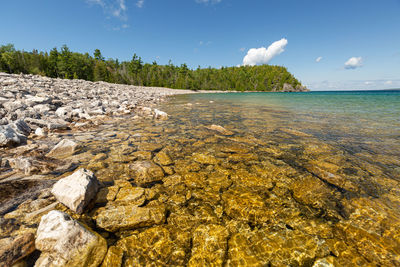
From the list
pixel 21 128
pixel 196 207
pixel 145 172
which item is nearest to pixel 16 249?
pixel 145 172

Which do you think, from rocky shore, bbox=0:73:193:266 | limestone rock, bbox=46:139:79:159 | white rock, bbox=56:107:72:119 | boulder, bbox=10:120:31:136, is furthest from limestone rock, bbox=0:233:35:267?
white rock, bbox=56:107:72:119

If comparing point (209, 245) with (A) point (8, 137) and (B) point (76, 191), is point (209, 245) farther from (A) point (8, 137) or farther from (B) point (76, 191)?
(A) point (8, 137)

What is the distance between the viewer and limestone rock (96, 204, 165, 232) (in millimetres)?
2302

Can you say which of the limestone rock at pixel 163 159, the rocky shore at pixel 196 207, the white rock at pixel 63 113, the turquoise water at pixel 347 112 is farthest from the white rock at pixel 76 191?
the turquoise water at pixel 347 112

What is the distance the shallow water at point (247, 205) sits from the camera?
2.00 meters

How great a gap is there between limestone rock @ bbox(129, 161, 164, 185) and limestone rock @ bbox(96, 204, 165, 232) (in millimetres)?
777

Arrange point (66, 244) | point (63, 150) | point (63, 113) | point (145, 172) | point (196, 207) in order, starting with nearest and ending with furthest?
1. point (66, 244)
2. point (196, 207)
3. point (145, 172)
4. point (63, 150)
5. point (63, 113)

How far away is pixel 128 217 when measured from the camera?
2424mm

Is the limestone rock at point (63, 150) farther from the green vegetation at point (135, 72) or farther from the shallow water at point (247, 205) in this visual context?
the green vegetation at point (135, 72)

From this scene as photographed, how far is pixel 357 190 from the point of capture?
3127 millimetres

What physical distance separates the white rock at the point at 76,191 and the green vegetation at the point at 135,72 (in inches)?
2801

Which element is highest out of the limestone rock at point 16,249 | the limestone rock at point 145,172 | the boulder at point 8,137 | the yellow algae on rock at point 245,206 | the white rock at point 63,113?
the white rock at point 63,113

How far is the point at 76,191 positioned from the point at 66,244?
0.98 meters

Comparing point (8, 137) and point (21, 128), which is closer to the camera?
point (8, 137)
